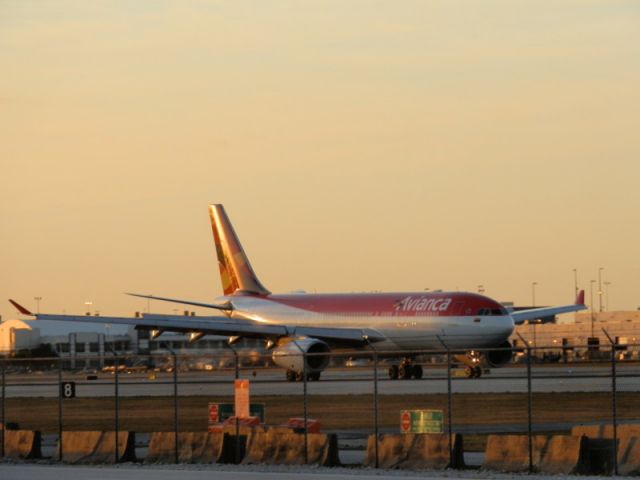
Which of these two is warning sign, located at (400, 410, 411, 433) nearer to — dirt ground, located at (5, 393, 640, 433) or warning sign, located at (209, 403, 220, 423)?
warning sign, located at (209, 403, 220, 423)

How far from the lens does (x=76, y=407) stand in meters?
46.1

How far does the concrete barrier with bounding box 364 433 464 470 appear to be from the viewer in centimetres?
2384

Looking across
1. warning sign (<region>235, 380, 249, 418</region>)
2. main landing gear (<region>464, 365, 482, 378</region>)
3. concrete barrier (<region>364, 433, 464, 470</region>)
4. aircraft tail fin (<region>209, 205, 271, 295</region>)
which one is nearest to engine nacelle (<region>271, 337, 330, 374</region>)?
main landing gear (<region>464, 365, 482, 378</region>)

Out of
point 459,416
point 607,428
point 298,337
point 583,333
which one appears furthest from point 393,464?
point 583,333

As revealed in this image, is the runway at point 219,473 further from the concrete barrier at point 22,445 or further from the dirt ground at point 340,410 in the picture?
the dirt ground at point 340,410

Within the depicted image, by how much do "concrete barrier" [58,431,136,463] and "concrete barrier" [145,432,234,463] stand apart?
1.41 feet

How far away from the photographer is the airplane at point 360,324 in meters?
55.2

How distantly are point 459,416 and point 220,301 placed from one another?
3258 centimetres

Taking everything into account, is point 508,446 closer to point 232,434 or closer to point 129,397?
point 232,434

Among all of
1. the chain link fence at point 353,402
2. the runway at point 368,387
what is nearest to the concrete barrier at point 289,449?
the chain link fence at point 353,402

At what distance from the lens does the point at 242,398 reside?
85.0ft

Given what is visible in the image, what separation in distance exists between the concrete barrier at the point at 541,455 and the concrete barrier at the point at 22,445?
370 inches

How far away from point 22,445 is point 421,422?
8.22 meters

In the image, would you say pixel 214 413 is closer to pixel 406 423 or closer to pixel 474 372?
pixel 406 423
